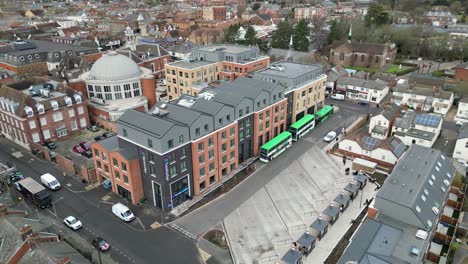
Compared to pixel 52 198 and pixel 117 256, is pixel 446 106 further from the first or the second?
pixel 52 198

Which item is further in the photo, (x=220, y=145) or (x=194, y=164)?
(x=220, y=145)

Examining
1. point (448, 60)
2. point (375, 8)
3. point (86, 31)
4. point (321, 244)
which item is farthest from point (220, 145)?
point (86, 31)

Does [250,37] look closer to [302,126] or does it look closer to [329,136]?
[302,126]

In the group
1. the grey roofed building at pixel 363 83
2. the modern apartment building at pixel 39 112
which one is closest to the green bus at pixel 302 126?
the grey roofed building at pixel 363 83

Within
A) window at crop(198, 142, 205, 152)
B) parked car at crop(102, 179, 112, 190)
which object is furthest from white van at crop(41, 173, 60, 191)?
window at crop(198, 142, 205, 152)

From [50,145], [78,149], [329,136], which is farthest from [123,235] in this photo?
[329,136]

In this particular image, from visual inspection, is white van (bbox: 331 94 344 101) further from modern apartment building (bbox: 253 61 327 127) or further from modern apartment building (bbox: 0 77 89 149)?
modern apartment building (bbox: 0 77 89 149)
